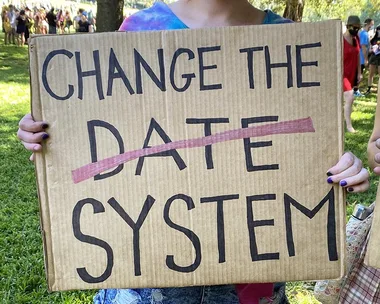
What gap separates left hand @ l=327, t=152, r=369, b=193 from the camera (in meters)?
1.05

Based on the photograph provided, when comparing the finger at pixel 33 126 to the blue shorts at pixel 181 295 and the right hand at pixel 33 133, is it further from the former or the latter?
the blue shorts at pixel 181 295

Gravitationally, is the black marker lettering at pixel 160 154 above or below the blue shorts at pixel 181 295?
above

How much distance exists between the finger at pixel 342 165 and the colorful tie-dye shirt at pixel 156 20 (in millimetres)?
393

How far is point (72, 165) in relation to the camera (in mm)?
1088

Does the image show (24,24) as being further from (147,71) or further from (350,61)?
(147,71)

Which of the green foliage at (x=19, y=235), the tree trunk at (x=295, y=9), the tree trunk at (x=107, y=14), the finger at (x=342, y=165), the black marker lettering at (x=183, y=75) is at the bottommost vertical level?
the green foliage at (x=19, y=235)

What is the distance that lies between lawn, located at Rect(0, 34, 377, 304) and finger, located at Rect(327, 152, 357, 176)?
141 cm

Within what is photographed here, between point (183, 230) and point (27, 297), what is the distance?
152 cm

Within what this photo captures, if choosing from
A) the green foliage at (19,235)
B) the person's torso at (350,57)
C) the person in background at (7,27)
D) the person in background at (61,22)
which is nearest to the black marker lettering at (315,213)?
the green foliage at (19,235)

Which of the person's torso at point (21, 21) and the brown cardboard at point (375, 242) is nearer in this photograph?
the brown cardboard at point (375, 242)

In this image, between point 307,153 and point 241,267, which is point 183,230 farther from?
point 307,153

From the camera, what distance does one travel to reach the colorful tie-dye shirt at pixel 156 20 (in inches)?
48.3

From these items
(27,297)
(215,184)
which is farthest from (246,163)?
(27,297)

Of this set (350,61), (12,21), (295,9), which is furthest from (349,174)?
(12,21)
